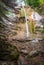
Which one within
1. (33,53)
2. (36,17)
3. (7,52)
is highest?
(36,17)

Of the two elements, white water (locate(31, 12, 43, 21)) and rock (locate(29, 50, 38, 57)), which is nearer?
rock (locate(29, 50, 38, 57))

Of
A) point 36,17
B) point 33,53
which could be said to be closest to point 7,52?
point 33,53

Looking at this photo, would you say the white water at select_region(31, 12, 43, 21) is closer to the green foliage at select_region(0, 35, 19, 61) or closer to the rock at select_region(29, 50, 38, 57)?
the rock at select_region(29, 50, 38, 57)

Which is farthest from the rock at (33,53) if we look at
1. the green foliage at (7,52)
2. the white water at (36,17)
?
the white water at (36,17)

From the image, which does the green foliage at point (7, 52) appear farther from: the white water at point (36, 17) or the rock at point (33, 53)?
the white water at point (36, 17)

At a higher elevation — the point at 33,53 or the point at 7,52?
the point at 7,52

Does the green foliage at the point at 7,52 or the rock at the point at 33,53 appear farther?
the rock at the point at 33,53

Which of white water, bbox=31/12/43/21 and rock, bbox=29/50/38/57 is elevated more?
white water, bbox=31/12/43/21

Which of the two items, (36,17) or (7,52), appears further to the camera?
(36,17)

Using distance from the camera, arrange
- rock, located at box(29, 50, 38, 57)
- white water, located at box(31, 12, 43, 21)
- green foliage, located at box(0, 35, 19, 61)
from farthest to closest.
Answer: white water, located at box(31, 12, 43, 21), rock, located at box(29, 50, 38, 57), green foliage, located at box(0, 35, 19, 61)

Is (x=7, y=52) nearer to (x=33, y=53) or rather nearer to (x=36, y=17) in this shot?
(x=33, y=53)

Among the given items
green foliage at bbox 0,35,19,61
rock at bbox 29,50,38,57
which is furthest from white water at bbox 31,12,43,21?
green foliage at bbox 0,35,19,61

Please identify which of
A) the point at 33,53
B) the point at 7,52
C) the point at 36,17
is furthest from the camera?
the point at 36,17

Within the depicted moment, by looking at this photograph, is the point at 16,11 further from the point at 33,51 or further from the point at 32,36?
the point at 33,51
